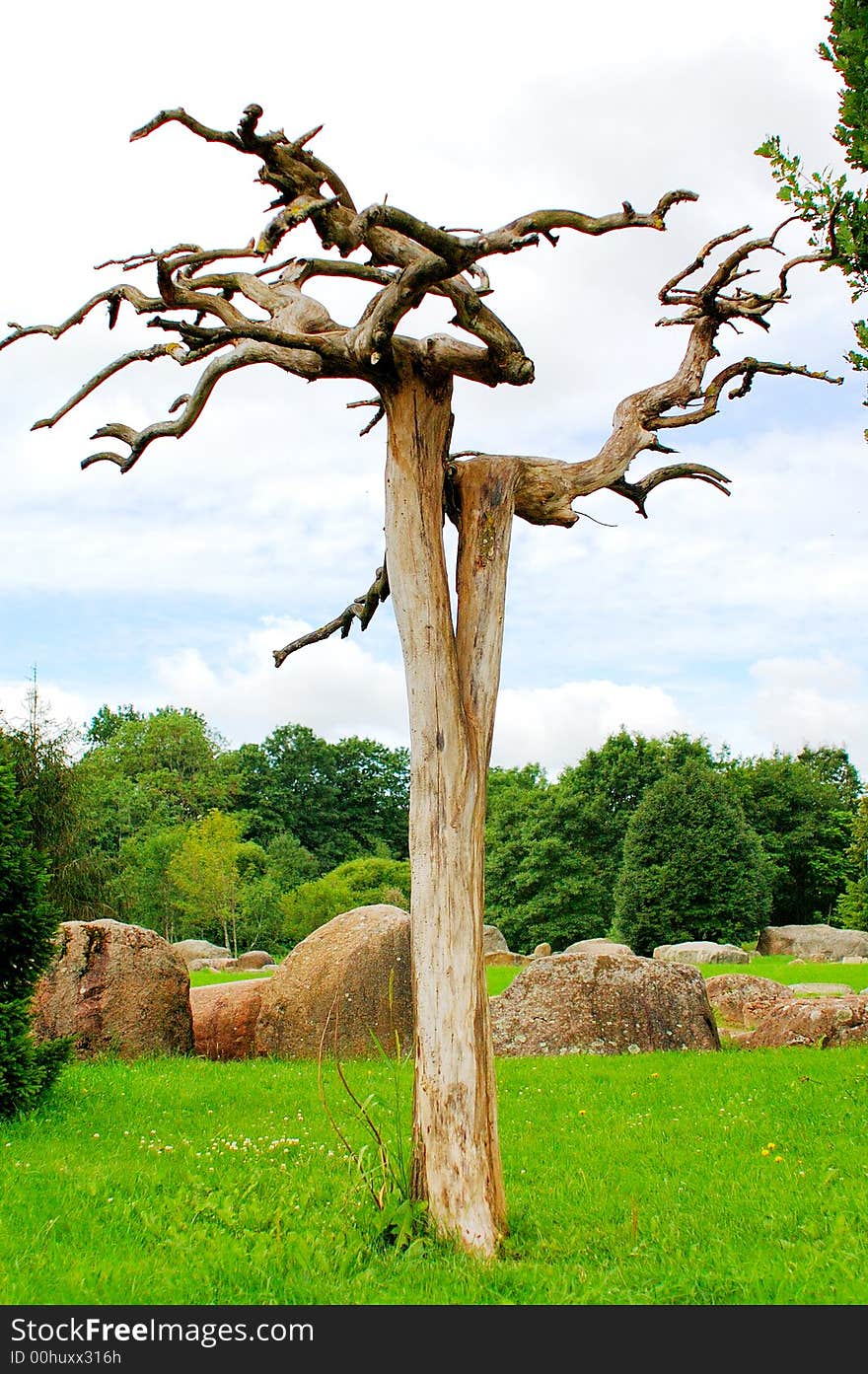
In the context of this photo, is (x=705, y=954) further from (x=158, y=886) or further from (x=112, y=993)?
(x=158, y=886)

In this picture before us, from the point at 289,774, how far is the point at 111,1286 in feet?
210

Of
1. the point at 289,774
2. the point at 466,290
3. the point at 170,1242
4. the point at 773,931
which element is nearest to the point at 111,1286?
the point at 170,1242

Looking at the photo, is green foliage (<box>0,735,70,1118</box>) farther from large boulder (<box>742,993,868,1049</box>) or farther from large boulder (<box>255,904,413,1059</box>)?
large boulder (<box>742,993,868,1049</box>)

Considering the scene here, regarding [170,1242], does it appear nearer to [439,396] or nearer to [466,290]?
[439,396]

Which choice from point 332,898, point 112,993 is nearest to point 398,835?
point 332,898

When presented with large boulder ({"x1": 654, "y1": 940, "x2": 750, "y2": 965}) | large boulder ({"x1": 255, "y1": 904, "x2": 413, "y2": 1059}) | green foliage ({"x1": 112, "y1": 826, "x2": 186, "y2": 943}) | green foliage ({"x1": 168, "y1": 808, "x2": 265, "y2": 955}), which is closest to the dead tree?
large boulder ({"x1": 255, "y1": 904, "x2": 413, "y2": 1059})

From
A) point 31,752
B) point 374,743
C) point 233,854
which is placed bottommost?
point 233,854

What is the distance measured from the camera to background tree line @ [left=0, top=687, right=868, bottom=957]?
34094mm

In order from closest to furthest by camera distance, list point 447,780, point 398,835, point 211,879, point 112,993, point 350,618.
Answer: point 447,780, point 350,618, point 112,993, point 211,879, point 398,835

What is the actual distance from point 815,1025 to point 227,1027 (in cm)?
708

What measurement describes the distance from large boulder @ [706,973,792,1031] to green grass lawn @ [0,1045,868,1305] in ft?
21.1

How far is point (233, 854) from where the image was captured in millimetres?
41781

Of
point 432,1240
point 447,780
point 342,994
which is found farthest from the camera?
point 342,994

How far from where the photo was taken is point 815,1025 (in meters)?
12.6
